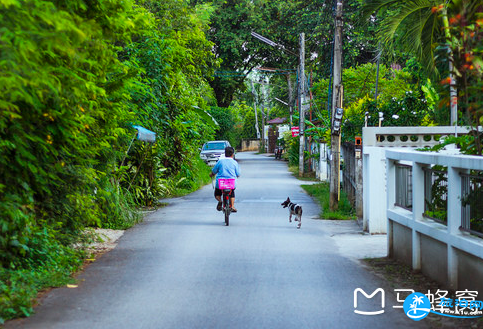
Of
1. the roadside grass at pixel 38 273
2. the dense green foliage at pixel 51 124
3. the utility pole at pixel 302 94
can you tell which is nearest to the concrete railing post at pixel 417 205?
the dense green foliage at pixel 51 124

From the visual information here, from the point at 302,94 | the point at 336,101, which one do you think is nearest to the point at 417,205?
the point at 336,101

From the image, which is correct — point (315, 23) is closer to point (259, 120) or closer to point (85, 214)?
point (85, 214)

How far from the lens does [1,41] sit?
619cm

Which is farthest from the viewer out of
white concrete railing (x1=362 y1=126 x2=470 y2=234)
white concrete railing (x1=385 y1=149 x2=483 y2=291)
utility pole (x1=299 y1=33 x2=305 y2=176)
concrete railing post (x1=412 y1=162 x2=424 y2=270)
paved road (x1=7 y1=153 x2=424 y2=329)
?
utility pole (x1=299 y1=33 x2=305 y2=176)

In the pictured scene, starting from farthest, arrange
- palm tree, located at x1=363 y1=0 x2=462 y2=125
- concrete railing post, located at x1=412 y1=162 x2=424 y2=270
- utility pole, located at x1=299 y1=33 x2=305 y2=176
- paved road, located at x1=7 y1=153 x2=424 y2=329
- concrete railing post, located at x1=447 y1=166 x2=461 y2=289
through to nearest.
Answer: utility pole, located at x1=299 y1=33 x2=305 y2=176
palm tree, located at x1=363 y1=0 x2=462 y2=125
concrete railing post, located at x1=412 y1=162 x2=424 y2=270
concrete railing post, located at x1=447 y1=166 x2=461 y2=289
paved road, located at x1=7 y1=153 x2=424 y2=329

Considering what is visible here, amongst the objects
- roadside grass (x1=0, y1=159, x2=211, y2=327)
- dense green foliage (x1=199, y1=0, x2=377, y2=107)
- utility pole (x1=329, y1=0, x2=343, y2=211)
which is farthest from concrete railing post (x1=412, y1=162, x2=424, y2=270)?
dense green foliage (x1=199, y1=0, x2=377, y2=107)

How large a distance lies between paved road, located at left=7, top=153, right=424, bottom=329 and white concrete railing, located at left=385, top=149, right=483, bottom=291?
0.74 metres

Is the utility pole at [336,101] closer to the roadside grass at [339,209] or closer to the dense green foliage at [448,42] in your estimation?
the roadside grass at [339,209]

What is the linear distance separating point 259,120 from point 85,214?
100644 millimetres

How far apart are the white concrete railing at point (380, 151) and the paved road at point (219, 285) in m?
1.13

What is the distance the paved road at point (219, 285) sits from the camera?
23.1 ft

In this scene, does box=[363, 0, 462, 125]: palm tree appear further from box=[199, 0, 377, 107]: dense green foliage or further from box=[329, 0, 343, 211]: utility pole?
box=[199, 0, 377, 107]: dense green foliage

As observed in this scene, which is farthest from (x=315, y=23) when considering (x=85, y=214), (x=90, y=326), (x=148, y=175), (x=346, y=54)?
(x=90, y=326)

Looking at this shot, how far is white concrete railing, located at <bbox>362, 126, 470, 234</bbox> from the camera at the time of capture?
14695mm
